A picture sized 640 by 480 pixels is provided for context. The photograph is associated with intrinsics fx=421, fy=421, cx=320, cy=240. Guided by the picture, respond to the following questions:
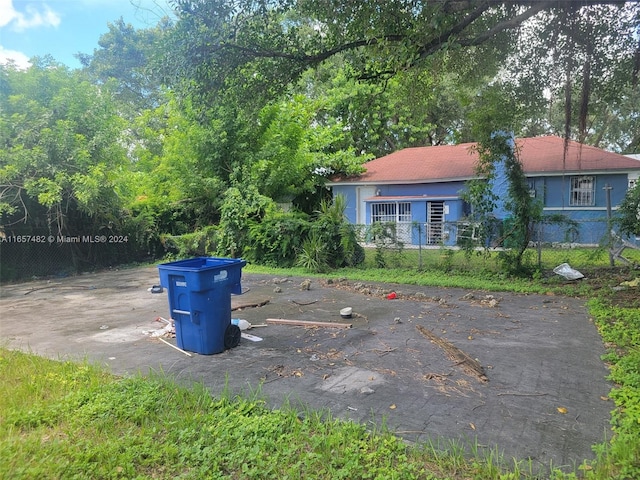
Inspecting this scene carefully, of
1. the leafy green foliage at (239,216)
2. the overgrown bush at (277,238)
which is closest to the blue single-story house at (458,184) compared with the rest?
the overgrown bush at (277,238)

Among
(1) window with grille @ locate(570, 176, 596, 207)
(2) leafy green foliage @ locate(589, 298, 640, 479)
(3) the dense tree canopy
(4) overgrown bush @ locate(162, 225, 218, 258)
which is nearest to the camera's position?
(2) leafy green foliage @ locate(589, 298, 640, 479)

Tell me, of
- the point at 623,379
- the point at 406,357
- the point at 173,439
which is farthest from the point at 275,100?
the point at 623,379

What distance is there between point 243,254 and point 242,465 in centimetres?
1165

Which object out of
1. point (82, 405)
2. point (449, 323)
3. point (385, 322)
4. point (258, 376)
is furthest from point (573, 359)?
point (82, 405)

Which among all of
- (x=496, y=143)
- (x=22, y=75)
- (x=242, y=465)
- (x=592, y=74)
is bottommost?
(x=242, y=465)

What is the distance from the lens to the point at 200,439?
3.05 m

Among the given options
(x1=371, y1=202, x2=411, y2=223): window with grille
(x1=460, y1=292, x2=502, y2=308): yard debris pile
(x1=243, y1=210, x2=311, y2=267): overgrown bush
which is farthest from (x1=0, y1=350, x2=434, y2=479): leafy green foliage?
(x1=371, y1=202, x2=411, y2=223): window with grille

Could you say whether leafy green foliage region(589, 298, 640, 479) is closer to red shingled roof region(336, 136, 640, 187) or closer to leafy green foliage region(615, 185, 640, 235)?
leafy green foliage region(615, 185, 640, 235)

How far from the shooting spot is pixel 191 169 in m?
15.5

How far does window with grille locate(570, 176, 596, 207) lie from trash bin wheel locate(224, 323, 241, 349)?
51.2ft

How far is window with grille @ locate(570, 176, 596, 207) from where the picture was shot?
626 inches

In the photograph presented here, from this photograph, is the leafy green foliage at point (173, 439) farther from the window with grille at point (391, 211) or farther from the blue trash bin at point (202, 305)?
the window with grille at point (391, 211)

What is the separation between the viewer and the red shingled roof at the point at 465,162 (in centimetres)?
1553

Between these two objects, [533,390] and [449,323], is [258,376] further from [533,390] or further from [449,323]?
[449,323]
